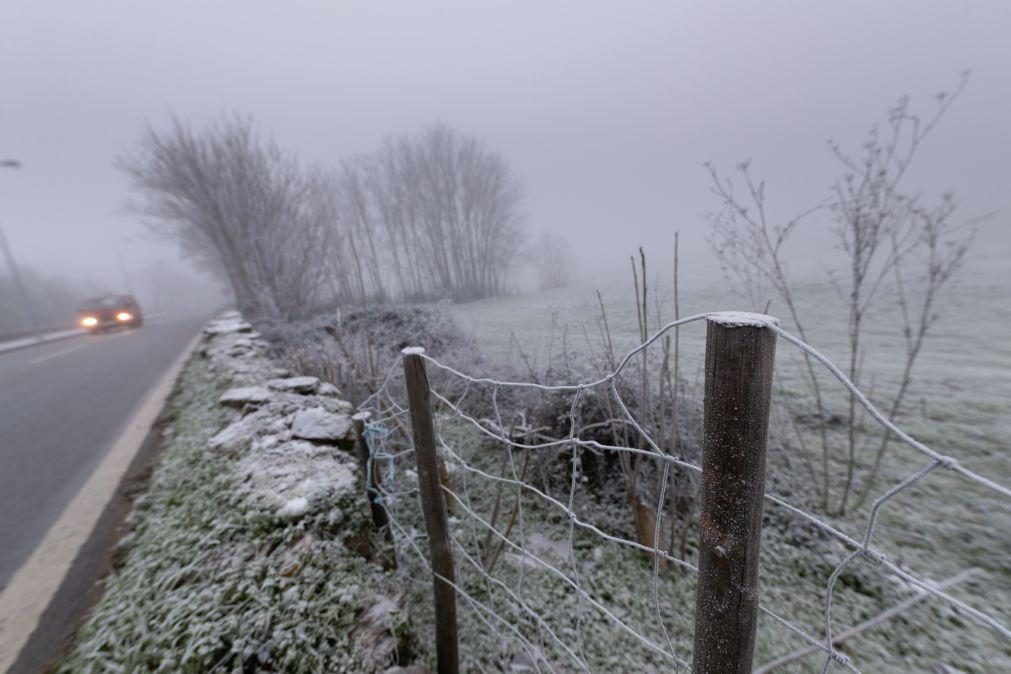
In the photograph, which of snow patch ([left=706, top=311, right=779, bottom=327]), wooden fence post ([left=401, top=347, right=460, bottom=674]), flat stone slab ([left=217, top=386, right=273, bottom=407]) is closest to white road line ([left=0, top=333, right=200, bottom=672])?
flat stone slab ([left=217, top=386, right=273, bottom=407])

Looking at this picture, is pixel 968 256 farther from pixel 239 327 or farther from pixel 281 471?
pixel 239 327

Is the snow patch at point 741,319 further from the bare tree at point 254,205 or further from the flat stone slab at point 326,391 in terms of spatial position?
the bare tree at point 254,205

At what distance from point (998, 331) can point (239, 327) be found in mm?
9061

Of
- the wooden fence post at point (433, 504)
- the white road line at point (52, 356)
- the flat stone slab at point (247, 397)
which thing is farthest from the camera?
the white road line at point (52, 356)

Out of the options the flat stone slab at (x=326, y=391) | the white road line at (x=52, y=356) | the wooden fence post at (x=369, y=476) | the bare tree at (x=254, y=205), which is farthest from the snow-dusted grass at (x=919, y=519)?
the white road line at (x=52, y=356)

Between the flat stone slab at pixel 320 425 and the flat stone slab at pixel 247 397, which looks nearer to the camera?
the flat stone slab at pixel 320 425

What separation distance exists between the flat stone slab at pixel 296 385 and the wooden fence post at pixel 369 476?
110 cm

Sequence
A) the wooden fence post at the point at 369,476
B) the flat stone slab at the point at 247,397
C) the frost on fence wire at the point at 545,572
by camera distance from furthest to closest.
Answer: the flat stone slab at the point at 247,397 < the wooden fence post at the point at 369,476 < the frost on fence wire at the point at 545,572

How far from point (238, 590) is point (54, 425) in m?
3.90

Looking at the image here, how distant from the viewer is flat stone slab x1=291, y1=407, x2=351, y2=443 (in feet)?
7.08

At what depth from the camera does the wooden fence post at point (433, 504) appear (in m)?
1.46

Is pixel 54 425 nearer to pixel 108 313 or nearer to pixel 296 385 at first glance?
pixel 296 385

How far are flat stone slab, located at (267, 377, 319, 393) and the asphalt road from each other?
125cm

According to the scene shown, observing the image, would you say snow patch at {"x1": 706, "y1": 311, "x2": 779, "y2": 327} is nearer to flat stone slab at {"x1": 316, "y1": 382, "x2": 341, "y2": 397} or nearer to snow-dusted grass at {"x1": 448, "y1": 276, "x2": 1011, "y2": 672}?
snow-dusted grass at {"x1": 448, "y1": 276, "x2": 1011, "y2": 672}
